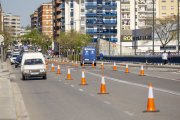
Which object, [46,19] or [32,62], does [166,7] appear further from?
[32,62]

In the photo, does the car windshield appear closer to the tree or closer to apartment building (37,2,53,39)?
the tree

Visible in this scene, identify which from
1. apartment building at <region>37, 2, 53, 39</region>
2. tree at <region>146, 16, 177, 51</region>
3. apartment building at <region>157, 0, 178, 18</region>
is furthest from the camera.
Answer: apartment building at <region>37, 2, 53, 39</region>

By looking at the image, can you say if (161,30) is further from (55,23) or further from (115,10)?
(55,23)

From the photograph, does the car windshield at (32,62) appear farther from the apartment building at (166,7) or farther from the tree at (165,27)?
the apartment building at (166,7)

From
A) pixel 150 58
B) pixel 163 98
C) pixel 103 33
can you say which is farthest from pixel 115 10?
pixel 163 98

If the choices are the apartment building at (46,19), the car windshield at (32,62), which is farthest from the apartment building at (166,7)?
the car windshield at (32,62)

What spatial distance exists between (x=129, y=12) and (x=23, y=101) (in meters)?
121

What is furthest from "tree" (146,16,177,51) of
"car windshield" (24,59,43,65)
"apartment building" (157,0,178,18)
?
"car windshield" (24,59,43,65)

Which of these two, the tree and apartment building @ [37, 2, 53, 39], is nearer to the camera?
the tree

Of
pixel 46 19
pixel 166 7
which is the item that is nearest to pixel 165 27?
pixel 166 7

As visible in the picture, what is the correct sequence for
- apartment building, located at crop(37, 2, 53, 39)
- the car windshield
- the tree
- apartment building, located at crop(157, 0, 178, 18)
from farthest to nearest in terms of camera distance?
apartment building, located at crop(37, 2, 53, 39) < apartment building, located at crop(157, 0, 178, 18) < the tree < the car windshield

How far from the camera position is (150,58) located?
45969 millimetres

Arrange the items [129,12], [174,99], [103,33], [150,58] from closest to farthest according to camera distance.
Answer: [174,99]
[150,58]
[103,33]
[129,12]

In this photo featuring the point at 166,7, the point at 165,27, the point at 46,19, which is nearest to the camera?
the point at 165,27
